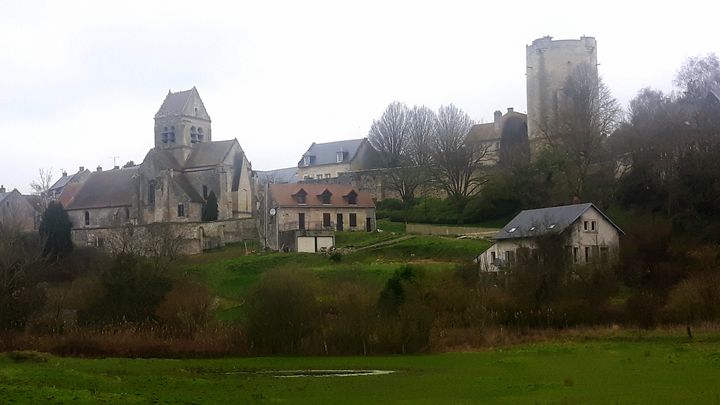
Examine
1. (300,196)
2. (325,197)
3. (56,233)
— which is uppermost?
(300,196)

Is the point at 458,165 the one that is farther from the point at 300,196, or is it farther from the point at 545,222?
the point at 545,222

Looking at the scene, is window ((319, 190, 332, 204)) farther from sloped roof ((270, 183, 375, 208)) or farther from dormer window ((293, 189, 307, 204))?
dormer window ((293, 189, 307, 204))

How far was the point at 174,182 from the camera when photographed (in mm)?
76438

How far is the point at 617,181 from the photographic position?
59.8 metres

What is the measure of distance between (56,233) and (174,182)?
46.9 ft

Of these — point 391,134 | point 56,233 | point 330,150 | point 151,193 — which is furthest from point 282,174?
point 56,233

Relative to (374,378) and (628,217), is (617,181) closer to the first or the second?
(628,217)

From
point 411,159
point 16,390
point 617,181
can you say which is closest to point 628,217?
point 617,181

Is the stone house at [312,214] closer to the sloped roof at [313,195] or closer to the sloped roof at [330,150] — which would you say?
the sloped roof at [313,195]

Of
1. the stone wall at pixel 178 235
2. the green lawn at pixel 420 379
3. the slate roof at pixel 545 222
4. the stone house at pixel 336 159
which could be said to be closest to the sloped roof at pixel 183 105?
the stone house at pixel 336 159

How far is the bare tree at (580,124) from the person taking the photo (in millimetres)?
62031

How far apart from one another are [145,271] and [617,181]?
32628 millimetres

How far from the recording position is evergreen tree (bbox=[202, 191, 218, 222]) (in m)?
76.1

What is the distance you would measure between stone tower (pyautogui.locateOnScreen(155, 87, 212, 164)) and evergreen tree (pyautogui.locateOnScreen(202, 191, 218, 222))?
24.0 ft
